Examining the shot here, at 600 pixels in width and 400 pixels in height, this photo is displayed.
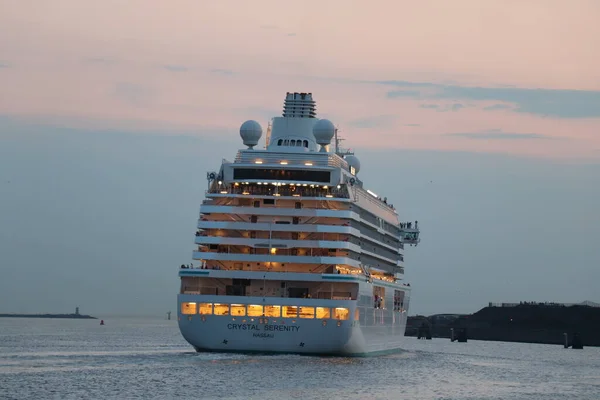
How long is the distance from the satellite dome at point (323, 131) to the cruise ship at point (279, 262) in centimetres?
197

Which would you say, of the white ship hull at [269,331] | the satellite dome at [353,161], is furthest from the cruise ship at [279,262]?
the satellite dome at [353,161]

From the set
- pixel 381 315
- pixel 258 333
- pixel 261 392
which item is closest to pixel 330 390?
pixel 261 392

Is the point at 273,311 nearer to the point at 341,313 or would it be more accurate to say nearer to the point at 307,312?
the point at 307,312

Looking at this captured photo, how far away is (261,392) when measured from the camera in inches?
1983

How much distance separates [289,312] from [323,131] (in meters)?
17.0

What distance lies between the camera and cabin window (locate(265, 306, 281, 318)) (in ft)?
214

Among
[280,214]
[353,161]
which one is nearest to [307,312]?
[280,214]

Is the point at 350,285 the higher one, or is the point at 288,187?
the point at 288,187

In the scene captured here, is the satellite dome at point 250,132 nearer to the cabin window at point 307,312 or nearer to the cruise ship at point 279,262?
the cruise ship at point 279,262

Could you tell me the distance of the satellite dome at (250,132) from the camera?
7594cm

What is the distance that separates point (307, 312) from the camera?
215ft

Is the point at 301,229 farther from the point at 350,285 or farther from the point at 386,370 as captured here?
the point at 386,370

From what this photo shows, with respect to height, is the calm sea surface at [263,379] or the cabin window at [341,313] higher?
the cabin window at [341,313]

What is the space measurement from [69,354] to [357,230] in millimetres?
22643
